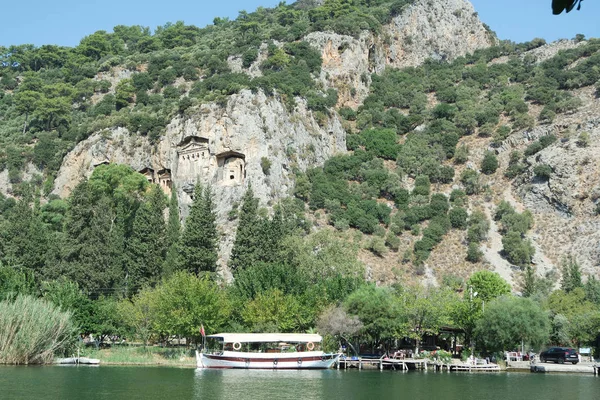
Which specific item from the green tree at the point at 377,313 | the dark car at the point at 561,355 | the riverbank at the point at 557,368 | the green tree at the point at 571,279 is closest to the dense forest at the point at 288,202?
the green tree at the point at 377,313

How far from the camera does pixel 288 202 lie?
103 metres

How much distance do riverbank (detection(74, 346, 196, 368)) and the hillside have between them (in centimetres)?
1683

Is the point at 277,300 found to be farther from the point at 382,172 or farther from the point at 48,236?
the point at 382,172

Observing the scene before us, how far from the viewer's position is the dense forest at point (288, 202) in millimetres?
70438

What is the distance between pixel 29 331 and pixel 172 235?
28610 millimetres

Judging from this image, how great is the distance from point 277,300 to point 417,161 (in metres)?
54.9

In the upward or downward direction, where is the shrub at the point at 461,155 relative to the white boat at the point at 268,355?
upward

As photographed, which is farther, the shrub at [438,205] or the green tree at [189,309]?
the shrub at [438,205]

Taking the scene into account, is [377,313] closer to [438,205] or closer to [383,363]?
[383,363]

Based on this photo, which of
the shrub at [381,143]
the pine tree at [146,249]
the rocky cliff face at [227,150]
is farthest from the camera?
the shrub at [381,143]

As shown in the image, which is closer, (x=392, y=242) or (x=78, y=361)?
(x=78, y=361)

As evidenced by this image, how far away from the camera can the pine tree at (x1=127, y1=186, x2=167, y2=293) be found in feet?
263

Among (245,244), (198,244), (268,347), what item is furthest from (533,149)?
(268,347)

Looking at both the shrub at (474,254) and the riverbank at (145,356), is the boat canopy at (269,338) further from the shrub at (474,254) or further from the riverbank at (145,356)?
the shrub at (474,254)
